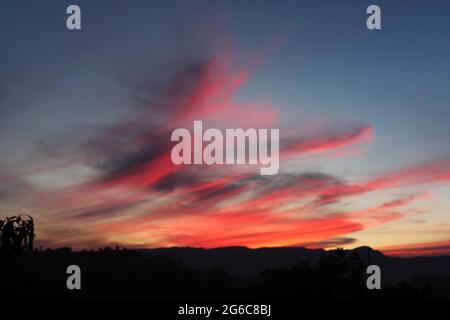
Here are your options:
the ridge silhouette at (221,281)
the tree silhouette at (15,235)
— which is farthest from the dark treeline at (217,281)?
the tree silhouette at (15,235)

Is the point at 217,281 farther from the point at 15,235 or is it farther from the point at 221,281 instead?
the point at 15,235

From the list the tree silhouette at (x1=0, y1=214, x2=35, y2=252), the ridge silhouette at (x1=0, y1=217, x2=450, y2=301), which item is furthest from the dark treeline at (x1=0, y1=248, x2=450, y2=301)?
the tree silhouette at (x1=0, y1=214, x2=35, y2=252)

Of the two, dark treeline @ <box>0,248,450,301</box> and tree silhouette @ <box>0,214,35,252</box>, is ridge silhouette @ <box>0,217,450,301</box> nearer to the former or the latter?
dark treeline @ <box>0,248,450,301</box>

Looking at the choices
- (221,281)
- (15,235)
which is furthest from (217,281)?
(15,235)

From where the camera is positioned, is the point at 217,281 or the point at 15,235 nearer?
the point at 15,235

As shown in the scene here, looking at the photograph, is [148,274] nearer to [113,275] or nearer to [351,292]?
[113,275]

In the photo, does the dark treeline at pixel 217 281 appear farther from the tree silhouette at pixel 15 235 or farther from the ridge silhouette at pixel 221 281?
the tree silhouette at pixel 15 235

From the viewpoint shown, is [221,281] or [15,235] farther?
[221,281]

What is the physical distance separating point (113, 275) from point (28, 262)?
255 feet

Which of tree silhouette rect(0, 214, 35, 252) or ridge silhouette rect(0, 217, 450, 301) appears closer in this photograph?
tree silhouette rect(0, 214, 35, 252)
